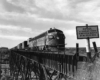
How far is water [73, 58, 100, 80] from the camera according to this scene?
Answer: 8177 millimetres

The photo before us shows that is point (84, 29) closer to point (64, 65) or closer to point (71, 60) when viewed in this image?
point (71, 60)

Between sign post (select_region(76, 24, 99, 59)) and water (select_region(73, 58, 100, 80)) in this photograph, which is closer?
water (select_region(73, 58, 100, 80))

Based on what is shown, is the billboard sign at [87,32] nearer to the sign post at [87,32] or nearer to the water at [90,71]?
the sign post at [87,32]

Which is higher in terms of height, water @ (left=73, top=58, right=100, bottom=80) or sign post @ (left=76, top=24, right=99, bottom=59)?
sign post @ (left=76, top=24, right=99, bottom=59)

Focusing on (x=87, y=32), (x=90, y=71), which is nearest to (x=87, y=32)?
(x=87, y=32)

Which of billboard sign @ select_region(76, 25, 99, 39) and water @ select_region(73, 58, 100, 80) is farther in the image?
billboard sign @ select_region(76, 25, 99, 39)

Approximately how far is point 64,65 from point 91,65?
2.80m

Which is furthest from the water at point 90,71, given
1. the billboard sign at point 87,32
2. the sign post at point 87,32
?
the billboard sign at point 87,32

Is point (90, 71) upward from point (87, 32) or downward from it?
downward

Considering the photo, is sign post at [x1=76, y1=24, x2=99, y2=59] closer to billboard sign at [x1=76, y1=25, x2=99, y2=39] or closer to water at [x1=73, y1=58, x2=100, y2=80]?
billboard sign at [x1=76, y1=25, x2=99, y2=39]

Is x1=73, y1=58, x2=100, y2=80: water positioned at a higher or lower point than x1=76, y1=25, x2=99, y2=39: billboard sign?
lower

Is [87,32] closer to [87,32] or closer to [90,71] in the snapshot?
[87,32]

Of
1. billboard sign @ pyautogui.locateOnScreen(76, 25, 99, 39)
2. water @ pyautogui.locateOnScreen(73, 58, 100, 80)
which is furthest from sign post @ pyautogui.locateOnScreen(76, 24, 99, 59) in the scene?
water @ pyautogui.locateOnScreen(73, 58, 100, 80)

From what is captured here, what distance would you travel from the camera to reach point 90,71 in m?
8.48
